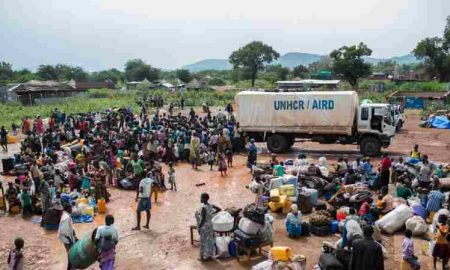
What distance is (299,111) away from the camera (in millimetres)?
20656

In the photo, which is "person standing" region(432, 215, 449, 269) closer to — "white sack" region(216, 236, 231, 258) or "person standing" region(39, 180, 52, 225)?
"white sack" region(216, 236, 231, 258)

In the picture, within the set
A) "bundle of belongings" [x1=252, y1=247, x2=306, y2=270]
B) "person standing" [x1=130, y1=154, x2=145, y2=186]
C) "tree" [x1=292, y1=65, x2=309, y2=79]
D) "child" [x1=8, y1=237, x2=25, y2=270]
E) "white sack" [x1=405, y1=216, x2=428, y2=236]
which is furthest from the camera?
"tree" [x1=292, y1=65, x2=309, y2=79]

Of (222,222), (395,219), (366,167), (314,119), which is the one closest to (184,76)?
(314,119)

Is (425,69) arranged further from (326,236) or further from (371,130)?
(326,236)

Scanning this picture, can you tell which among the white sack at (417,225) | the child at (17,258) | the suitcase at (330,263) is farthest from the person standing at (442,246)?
the child at (17,258)

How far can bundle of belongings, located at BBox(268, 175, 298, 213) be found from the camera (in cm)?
1248

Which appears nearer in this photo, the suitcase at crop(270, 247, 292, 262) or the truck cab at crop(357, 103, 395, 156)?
the suitcase at crop(270, 247, 292, 262)

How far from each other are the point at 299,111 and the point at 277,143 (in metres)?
1.84

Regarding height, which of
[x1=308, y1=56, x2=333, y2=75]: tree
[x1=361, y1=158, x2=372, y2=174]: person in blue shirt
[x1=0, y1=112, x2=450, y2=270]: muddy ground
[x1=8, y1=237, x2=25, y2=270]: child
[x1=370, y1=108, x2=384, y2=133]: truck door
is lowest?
[x1=0, y1=112, x2=450, y2=270]: muddy ground

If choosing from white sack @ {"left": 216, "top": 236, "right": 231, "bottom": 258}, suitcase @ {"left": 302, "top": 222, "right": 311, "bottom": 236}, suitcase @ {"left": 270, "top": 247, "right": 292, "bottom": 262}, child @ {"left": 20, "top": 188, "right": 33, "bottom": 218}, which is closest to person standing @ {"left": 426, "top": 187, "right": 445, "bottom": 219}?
suitcase @ {"left": 302, "top": 222, "right": 311, "bottom": 236}

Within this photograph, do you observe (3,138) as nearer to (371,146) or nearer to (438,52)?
(371,146)

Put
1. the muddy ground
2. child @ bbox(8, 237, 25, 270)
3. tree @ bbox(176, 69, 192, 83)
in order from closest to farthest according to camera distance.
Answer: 1. child @ bbox(8, 237, 25, 270)
2. the muddy ground
3. tree @ bbox(176, 69, 192, 83)

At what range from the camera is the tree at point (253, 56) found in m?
90.6

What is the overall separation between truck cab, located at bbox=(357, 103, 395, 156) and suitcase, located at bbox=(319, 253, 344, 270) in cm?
1242
